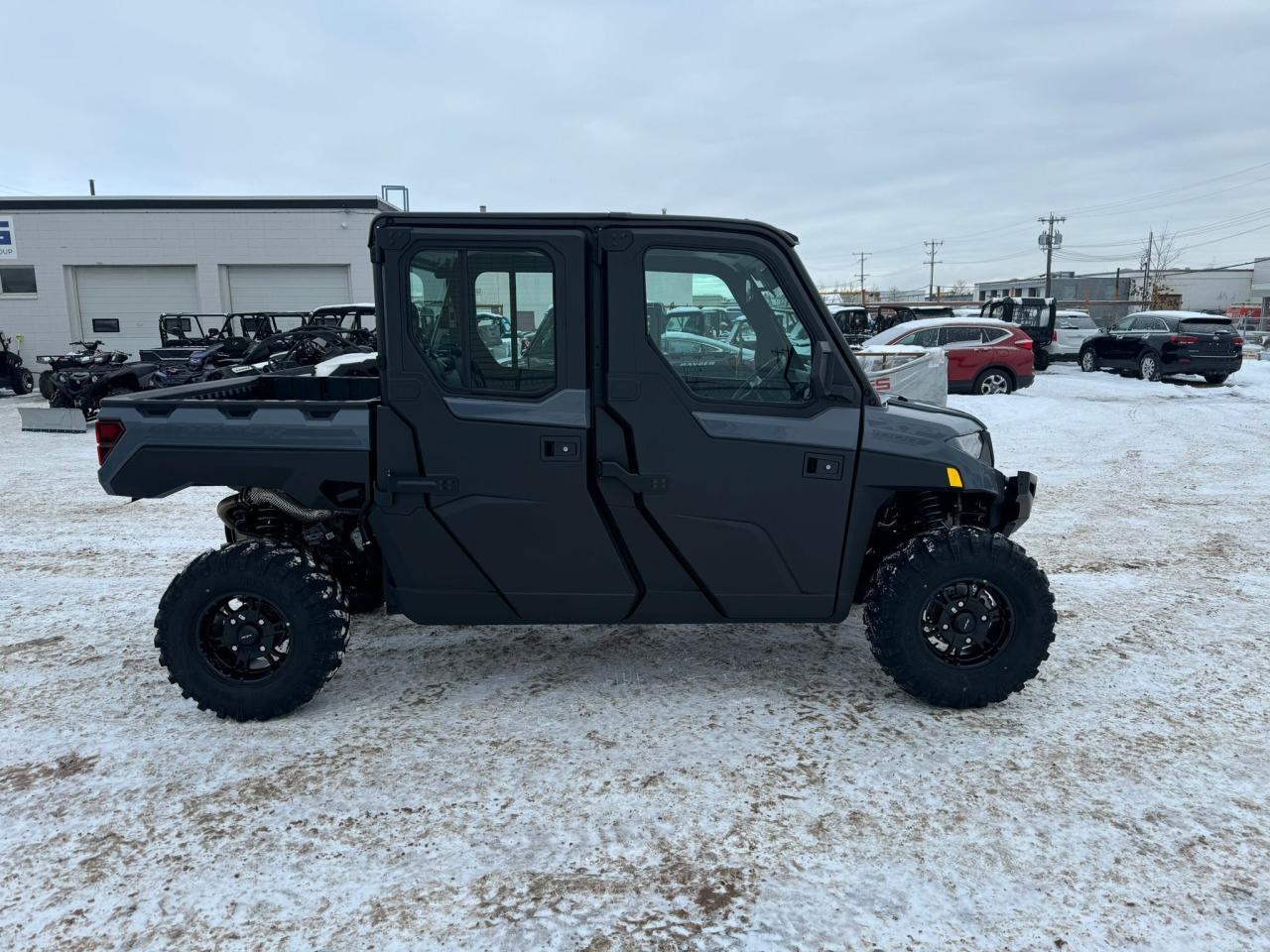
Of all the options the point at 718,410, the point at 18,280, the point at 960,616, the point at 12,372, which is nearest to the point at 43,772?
the point at 718,410

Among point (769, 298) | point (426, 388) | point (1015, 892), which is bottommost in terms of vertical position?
point (1015, 892)

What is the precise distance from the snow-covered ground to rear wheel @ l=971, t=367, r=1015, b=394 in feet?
37.1

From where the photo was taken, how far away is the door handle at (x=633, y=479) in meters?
3.50

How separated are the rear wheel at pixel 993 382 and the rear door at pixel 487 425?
46.5 feet

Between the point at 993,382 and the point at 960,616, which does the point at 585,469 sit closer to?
the point at 960,616

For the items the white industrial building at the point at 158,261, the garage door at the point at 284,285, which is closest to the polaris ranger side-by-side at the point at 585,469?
the white industrial building at the point at 158,261

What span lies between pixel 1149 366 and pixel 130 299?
26.2 meters

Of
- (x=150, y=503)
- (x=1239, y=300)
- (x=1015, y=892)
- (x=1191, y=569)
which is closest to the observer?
(x=1015, y=892)

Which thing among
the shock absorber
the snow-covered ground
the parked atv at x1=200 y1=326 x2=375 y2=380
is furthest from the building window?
the shock absorber

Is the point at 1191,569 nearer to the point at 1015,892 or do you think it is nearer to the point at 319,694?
the point at 1015,892

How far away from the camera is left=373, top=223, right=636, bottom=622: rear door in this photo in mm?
3430

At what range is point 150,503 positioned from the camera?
8.10 meters

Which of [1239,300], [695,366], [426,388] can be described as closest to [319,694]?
[426,388]

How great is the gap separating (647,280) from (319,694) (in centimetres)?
245
